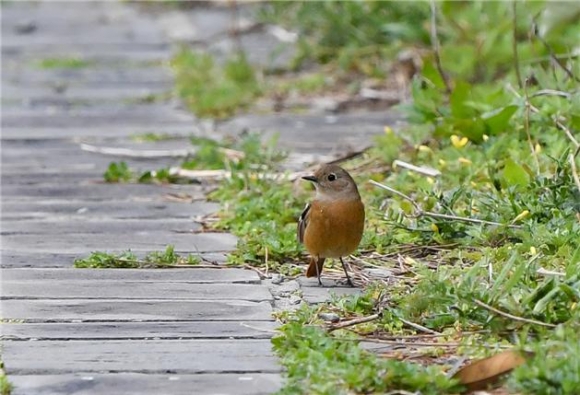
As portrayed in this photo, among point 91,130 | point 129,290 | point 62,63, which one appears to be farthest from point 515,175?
point 62,63

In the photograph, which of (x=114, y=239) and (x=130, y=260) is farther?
(x=114, y=239)

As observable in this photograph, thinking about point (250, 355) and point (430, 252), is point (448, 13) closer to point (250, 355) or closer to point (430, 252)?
point (430, 252)

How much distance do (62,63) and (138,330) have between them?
6.21 metres

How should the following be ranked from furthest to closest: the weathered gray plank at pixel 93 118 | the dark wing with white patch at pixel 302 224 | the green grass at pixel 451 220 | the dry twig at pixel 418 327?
1. the weathered gray plank at pixel 93 118
2. the dark wing with white patch at pixel 302 224
3. the dry twig at pixel 418 327
4. the green grass at pixel 451 220

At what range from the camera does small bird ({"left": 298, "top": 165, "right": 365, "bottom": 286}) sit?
4.85 meters

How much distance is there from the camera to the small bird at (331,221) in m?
4.85

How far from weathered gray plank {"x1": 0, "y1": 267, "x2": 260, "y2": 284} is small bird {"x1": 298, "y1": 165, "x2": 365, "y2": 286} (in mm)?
256

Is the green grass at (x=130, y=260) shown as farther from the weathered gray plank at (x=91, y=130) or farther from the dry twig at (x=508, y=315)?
the weathered gray plank at (x=91, y=130)

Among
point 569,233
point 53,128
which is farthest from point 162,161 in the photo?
point 569,233

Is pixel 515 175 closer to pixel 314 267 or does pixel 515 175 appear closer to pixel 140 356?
pixel 314 267

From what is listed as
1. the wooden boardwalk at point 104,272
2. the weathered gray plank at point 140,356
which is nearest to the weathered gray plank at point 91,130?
the wooden boardwalk at point 104,272

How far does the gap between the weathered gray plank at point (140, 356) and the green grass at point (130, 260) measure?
1.00 metres

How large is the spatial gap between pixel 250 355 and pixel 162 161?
3.36 m

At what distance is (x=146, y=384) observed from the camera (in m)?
3.65
